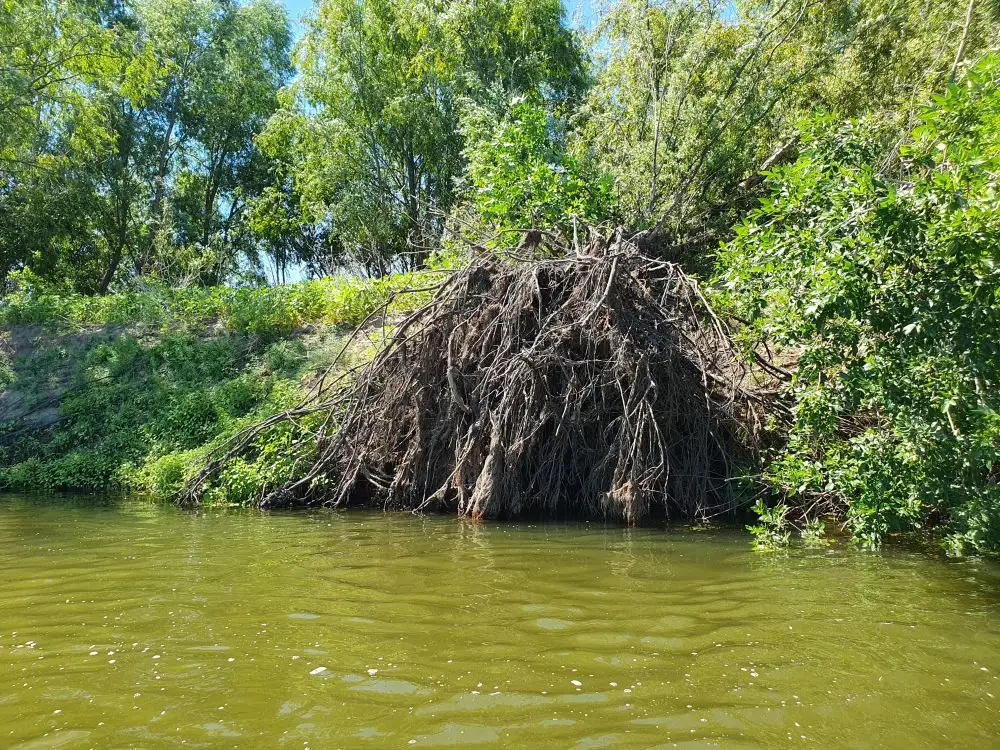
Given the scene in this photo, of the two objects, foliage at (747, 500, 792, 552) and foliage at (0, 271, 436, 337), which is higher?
foliage at (0, 271, 436, 337)

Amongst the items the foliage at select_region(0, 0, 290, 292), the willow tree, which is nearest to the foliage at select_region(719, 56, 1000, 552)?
the foliage at select_region(0, 0, 290, 292)

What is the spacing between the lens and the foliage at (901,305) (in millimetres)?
4613

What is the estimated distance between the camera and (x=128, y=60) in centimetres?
1677

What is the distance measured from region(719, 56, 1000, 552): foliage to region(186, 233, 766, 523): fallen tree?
1.89 m

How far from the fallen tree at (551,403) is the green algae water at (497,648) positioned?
173 centimetres

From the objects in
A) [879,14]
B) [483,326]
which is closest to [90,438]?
[483,326]

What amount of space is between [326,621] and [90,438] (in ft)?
35.0

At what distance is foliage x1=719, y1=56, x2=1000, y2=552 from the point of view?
461cm

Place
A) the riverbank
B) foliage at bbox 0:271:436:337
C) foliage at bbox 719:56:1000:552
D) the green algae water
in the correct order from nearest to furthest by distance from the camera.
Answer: the green algae water, foliage at bbox 719:56:1000:552, the riverbank, foliage at bbox 0:271:436:337

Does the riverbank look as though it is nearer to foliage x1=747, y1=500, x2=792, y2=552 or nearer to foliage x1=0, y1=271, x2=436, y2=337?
foliage x1=0, y1=271, x2=436, y2=337

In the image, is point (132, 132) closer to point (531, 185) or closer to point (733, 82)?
point (531, 185)

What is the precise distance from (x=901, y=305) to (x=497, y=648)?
3.33m

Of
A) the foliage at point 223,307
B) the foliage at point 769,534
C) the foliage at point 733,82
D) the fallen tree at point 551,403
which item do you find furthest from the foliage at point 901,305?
the foliage at point 223,307

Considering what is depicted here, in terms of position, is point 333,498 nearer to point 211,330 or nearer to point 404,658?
point 404,658
